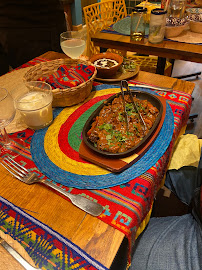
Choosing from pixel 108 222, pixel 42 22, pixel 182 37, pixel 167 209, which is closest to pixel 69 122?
pixel 108 222

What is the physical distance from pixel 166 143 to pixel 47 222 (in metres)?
0.51

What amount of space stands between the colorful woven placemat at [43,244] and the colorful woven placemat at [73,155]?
0.15 metres

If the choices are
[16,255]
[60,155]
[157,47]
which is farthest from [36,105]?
[157,47]

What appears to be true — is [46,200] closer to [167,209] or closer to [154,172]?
[154,172]

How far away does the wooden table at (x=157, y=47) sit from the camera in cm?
163

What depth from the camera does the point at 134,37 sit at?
185 cm

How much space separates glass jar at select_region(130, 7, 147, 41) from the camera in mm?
1676

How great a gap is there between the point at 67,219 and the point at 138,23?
1.66 m

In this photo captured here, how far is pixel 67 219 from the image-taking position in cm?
62

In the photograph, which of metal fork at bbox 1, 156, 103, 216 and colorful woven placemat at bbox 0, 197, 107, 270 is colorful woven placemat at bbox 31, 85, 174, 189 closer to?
metal fork at bbox 1, 156, 103, 216

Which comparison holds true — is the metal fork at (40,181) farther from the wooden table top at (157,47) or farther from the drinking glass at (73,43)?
the wooden table top at (157,47)

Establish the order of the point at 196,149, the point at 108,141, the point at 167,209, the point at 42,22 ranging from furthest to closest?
1. the point at 42,22
2. the point at 167,209
3. the point at 196,149
4. the point at 108,141

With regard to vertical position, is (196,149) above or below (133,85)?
below

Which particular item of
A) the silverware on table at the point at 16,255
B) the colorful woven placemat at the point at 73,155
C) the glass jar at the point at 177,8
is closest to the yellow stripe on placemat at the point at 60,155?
the colorful woven placemat at the point at 73,155
